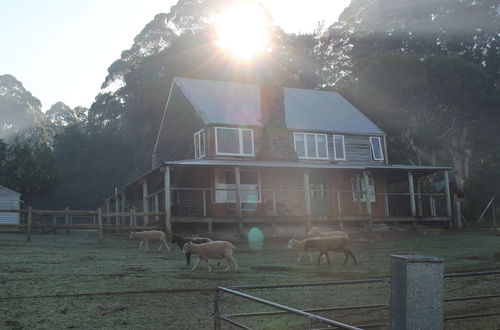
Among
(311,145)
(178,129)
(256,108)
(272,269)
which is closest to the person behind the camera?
(272,269)

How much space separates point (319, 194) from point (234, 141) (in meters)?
5.27

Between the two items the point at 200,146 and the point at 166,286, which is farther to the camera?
the point at 200,146

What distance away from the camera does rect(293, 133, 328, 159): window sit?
107 ft

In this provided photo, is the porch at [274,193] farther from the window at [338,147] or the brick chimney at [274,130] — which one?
the window at [338,147]

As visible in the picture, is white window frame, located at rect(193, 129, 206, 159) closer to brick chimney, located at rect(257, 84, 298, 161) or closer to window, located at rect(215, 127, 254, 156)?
window, located at rect(215, 127, 254, 156)

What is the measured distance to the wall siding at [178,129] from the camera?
32594mm

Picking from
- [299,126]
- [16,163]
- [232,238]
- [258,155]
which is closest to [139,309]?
[232,238]

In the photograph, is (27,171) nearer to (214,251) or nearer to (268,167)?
(268,167)

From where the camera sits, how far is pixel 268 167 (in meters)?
27.8

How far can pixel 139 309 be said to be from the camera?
1045 centimetres

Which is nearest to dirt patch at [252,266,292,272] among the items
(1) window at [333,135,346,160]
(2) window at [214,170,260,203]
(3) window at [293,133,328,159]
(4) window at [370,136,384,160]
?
(2) window at [214,170,260,203]

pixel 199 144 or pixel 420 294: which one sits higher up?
pixel 199 144

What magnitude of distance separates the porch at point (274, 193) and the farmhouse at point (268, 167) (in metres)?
0.05

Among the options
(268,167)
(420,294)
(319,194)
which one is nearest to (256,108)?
(319,194)
